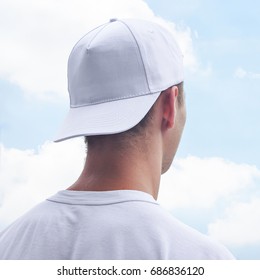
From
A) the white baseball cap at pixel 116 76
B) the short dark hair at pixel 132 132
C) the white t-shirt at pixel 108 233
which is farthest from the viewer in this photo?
the white baseball cap at pixel 116 76

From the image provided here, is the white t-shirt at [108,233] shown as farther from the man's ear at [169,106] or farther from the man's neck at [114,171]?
the man's ear at [169,106]

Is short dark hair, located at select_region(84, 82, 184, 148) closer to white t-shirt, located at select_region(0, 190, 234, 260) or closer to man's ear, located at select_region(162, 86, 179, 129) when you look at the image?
man's ear, located at select_region(162, 86, 179, 129)

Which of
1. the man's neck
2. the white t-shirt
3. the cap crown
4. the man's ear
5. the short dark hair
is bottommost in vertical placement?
the white t-shirt

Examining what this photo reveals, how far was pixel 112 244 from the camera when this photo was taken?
62.6 inches

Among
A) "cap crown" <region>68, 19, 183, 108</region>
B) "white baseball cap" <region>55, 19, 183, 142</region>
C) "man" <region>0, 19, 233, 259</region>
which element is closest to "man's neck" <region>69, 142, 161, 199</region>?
"man" <region>0, 19, 233, 259</region>

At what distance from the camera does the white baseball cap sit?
1.86m

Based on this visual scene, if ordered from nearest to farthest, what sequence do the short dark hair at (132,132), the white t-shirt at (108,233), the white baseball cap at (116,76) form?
the white t-shirt at (108,233)
the short dark hair at (132,132)
the white baseball cap at (116,76)

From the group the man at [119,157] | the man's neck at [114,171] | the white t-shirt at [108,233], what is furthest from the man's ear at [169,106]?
the white t-shirt at [108,233]

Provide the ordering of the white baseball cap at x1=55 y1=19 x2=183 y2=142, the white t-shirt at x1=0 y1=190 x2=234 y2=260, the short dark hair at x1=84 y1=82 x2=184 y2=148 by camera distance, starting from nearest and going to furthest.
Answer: the white t-shirt at x1=0 y1=190 x2=234 y2=260, the short dark hair at x1=84 y1=82 x2=184 y2=148, the white baseball cap at x1=55 y1=19 x2=183 y2=142

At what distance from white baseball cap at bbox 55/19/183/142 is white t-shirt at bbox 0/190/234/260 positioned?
273 millimetres

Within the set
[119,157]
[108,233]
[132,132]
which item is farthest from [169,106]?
[108,233]

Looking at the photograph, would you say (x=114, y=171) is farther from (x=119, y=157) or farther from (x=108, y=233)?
(x=108, y=233)

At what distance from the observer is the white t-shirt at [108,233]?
1591 millimetres
